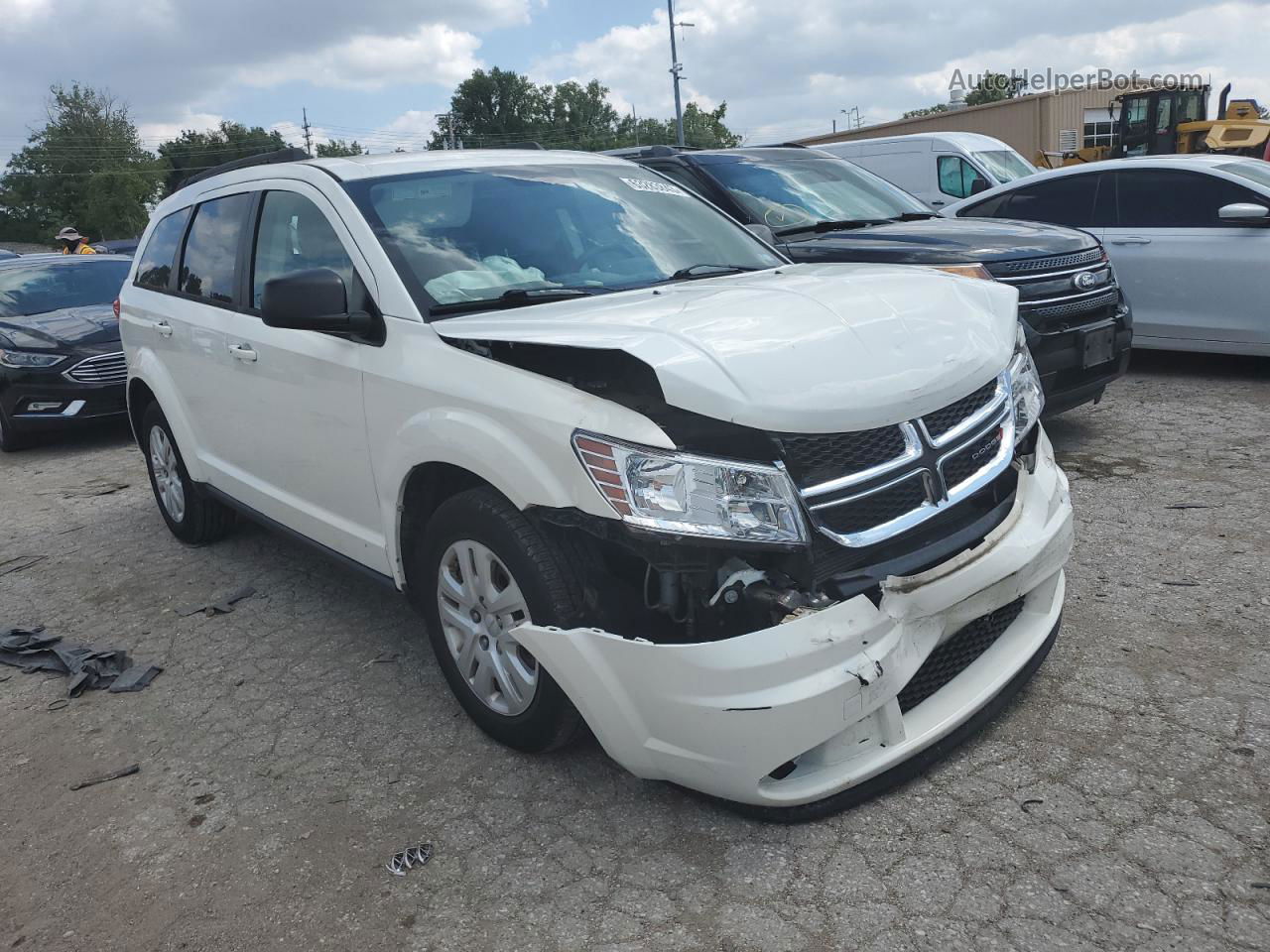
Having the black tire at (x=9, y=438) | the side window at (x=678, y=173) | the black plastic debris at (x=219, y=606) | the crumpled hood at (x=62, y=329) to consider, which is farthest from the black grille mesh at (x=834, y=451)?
the black tire at (x=9, y=438)

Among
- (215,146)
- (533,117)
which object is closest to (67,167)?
(215,146)

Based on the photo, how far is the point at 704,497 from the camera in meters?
2.46

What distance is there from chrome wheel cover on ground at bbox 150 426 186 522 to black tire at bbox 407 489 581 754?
2644 millimetres

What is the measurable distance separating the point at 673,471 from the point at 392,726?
5.25 feet

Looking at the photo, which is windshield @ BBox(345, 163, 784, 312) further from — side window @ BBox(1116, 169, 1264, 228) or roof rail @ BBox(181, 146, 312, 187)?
side window @ BBox(1116, 169, 1264, 228)

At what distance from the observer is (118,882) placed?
9.21 ft

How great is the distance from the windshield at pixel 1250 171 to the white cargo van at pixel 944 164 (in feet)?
15.4

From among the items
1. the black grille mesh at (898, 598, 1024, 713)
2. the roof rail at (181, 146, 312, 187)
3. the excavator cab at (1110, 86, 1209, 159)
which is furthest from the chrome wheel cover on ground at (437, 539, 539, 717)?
the excavator cab at (1110, 86, 1209, 159)

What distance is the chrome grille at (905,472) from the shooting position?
99.8 inches

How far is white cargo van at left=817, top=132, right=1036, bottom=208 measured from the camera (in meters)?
12.6

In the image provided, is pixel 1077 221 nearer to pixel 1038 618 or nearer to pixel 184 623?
pixel 1038 618

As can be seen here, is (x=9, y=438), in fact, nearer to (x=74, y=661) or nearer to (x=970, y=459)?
(x=74, y=661)

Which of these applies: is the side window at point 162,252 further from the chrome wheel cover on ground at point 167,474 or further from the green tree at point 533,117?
the green tree at point 533,117

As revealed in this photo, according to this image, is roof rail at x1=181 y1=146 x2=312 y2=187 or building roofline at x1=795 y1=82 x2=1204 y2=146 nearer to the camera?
roof rail at x1=181 y1=146 x2=312 y2=187
